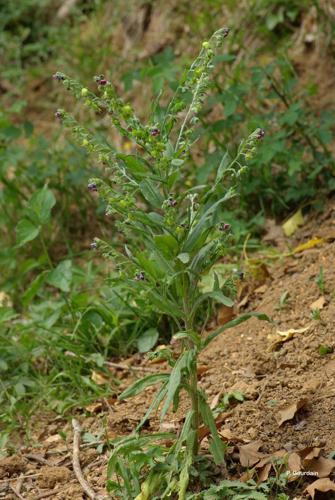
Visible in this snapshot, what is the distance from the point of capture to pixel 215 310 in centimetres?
355

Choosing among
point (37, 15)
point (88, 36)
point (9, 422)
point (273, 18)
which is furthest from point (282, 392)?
point (37, 15)

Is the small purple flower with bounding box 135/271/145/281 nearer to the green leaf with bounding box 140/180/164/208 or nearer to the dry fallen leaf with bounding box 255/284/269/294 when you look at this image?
the green leaf with bounding box 140/180/164/208

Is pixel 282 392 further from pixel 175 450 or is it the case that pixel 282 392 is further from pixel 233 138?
pixel 233 138

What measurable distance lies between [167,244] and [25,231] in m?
1.59

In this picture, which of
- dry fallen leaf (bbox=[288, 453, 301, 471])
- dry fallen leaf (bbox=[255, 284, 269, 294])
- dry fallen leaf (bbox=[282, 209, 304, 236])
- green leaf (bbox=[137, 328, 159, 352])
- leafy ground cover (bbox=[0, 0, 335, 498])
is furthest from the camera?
dry fallen leaf (bbox=[282, 209, 304, 236])

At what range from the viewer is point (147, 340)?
3471 millimetres

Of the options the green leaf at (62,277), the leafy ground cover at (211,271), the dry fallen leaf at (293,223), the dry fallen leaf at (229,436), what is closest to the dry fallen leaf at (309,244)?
the leafy ground cover at (211,271)

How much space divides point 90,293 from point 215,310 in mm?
777

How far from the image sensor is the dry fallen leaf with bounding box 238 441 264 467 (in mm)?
2445

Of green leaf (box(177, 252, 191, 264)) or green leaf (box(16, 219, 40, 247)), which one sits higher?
green leaf (box(16, 219, 40, 247))

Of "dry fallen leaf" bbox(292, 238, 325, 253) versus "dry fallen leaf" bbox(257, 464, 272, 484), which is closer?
"dry fallen leaf" bbox(257, 464, 272, 484)

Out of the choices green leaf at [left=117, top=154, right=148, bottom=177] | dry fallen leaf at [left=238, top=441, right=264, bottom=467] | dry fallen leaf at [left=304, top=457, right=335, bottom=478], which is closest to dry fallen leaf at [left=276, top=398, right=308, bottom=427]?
dry fallen leaf at [left=238, top=441, right=264, bottom=467]

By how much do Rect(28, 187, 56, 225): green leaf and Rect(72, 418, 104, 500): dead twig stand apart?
103 centimetres

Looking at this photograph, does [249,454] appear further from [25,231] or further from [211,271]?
[25,231]
